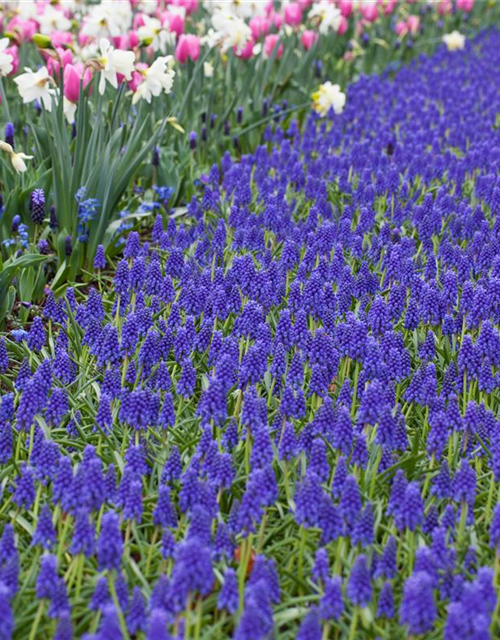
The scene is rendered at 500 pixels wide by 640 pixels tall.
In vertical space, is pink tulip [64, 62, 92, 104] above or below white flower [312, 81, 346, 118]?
above

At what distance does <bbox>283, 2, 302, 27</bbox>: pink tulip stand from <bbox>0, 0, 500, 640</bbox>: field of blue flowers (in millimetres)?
4635

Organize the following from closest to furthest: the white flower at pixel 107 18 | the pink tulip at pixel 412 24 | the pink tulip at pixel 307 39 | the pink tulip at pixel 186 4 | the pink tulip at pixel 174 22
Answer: the white flower at pixel 107 18
the pink tulip at pixel 174 22
the pink tulip at pixel 186 4
the pink tulip at pixel 307 39
the pink tulip at pixel 412 24

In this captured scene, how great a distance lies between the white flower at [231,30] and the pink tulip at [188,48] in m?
0.25

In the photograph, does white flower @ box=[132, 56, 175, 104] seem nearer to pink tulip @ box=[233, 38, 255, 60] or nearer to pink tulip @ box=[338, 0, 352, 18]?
pink tulip @ box=[233, 38, 255, 60]

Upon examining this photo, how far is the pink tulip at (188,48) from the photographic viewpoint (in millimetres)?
7664

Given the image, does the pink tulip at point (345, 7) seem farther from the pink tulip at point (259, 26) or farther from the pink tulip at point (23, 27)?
the pink tulip at point (23, 27)

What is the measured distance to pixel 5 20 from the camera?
354 inches

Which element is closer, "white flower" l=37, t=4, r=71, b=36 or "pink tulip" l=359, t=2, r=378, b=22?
"white flower" l=37, t=4, r=71, b=36

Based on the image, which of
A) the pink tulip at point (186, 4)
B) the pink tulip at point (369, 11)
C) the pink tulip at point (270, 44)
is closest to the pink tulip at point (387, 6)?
the pink tulip at point (369, 11)

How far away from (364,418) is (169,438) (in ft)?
2.68

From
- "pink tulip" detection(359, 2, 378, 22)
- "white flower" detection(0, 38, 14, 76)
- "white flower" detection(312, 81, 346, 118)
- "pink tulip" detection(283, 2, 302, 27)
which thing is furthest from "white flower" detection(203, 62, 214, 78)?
"pink tulip" detection(359, 2, 378, 22)

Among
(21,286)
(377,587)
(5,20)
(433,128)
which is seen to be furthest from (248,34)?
(377,587)

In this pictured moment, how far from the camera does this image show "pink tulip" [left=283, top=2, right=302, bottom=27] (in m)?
9.84

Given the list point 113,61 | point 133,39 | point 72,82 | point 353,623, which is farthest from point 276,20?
point 353,623
